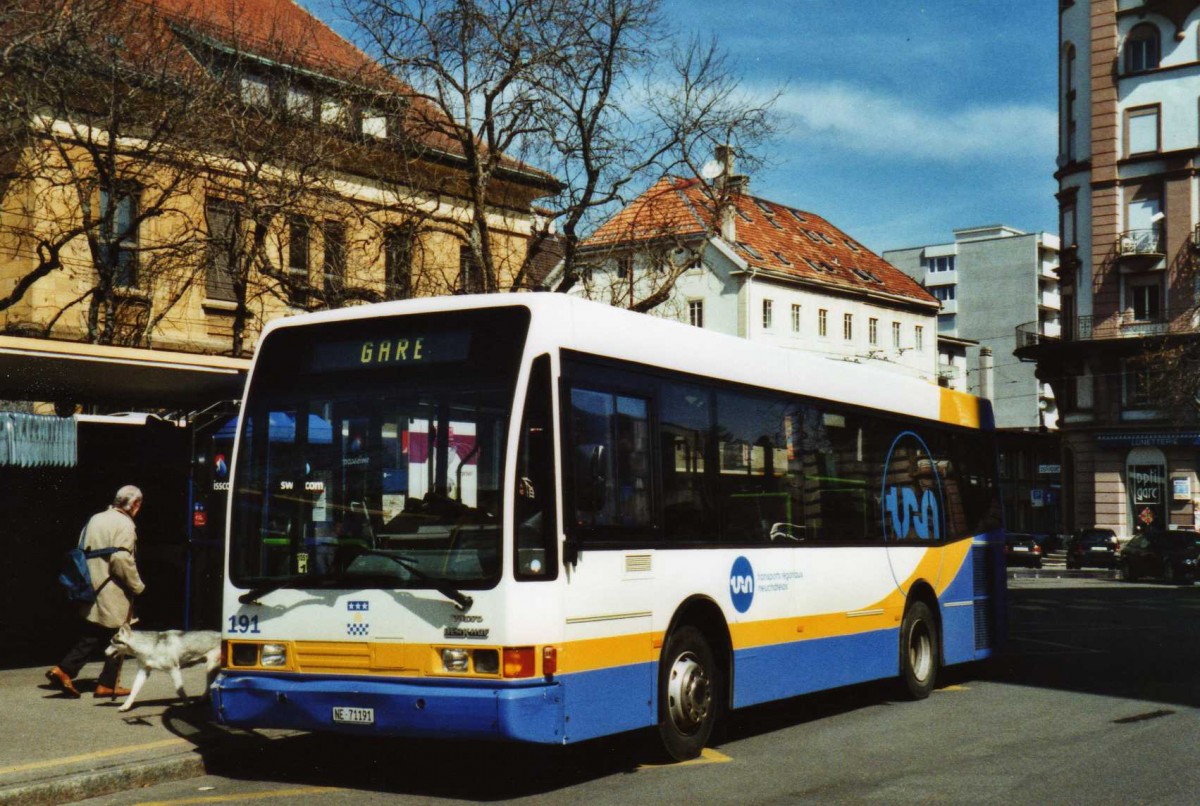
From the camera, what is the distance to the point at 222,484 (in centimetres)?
1545

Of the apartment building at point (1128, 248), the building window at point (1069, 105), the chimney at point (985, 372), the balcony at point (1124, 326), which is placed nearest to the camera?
the balcony at point (1124, 326)

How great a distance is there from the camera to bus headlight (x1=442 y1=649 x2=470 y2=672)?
8.39 metres

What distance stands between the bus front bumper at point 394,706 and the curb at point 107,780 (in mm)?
519

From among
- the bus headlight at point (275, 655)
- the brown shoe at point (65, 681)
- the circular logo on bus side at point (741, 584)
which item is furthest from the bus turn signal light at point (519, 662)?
the brown shoe at point (65, 681)

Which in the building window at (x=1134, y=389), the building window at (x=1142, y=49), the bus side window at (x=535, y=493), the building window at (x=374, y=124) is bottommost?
the bus side window at (x=535, y=493)

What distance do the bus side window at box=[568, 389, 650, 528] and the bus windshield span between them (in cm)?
56

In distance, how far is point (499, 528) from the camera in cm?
834

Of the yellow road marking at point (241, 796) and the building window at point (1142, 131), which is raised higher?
the building window at point (1142, 131)

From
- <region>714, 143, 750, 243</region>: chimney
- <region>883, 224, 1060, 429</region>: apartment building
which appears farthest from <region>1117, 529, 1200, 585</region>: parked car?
<region>883, 224, 1060, 429</region>: apartment building

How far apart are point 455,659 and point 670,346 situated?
274 cm

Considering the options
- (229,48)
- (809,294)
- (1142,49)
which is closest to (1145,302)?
(1142,49)

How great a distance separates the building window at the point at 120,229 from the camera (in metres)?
20.6

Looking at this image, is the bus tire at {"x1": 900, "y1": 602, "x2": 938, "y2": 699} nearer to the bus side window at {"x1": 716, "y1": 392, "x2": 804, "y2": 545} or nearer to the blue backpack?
the bus side window at {"x1": 716, "y1": 392, "x2": 804, "y2": 545}

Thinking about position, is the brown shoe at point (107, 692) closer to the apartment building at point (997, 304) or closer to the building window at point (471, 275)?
the building window at point (471, 275)
